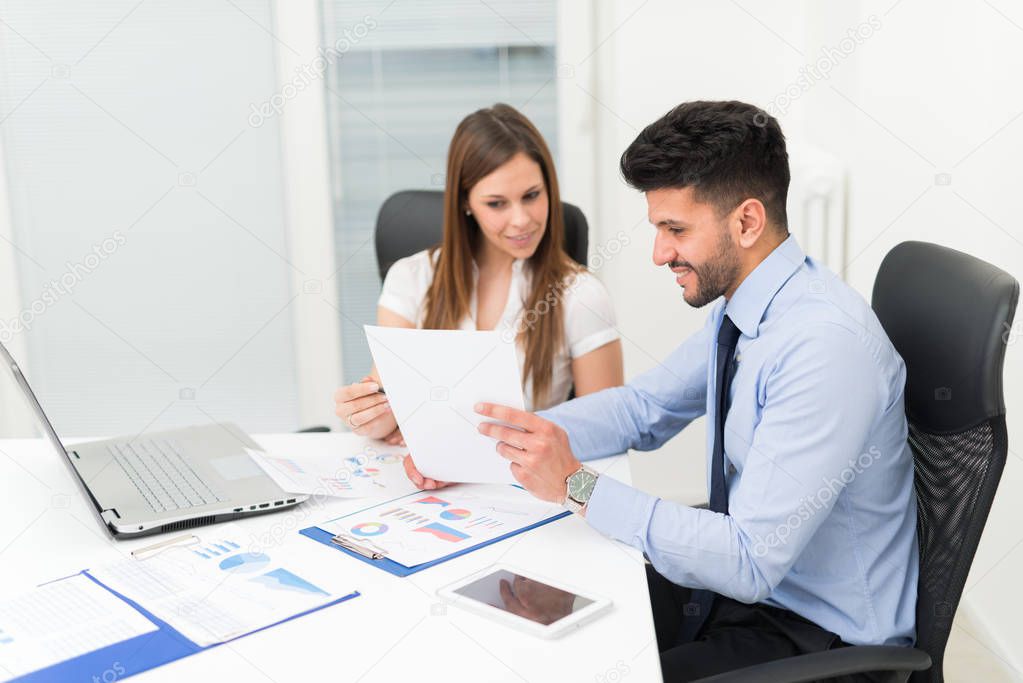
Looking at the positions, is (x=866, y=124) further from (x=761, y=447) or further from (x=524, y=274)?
(x=761, y=447)

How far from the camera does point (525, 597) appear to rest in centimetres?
114

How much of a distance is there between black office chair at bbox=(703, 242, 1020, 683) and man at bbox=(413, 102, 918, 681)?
44 millimetres

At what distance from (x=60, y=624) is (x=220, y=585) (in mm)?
182

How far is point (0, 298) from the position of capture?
321cm

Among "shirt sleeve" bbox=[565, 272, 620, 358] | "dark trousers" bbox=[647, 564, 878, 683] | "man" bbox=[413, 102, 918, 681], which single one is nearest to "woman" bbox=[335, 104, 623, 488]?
"shirt sleeve" bbox=[565, 272, 620, 358]

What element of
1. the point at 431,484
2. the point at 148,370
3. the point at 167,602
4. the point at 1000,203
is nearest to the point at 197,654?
the point at 167,602

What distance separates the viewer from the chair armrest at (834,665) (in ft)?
3.59

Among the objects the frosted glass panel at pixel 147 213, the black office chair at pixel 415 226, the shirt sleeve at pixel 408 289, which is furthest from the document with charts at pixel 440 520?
the frosted glass panel at pixel 147 213

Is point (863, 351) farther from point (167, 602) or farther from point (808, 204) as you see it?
point (808, 204)

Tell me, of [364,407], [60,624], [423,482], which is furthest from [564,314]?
[60,624]

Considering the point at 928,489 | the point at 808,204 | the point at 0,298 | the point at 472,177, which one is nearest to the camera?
the point at 928,489

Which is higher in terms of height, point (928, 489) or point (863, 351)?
point (863, 351)

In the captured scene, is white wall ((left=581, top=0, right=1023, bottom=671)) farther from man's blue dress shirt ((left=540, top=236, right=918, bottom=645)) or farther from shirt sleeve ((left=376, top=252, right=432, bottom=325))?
shirt sleeve ((left=376, top=252, right=432, bottom=325))

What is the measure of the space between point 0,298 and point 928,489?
2.95 m
